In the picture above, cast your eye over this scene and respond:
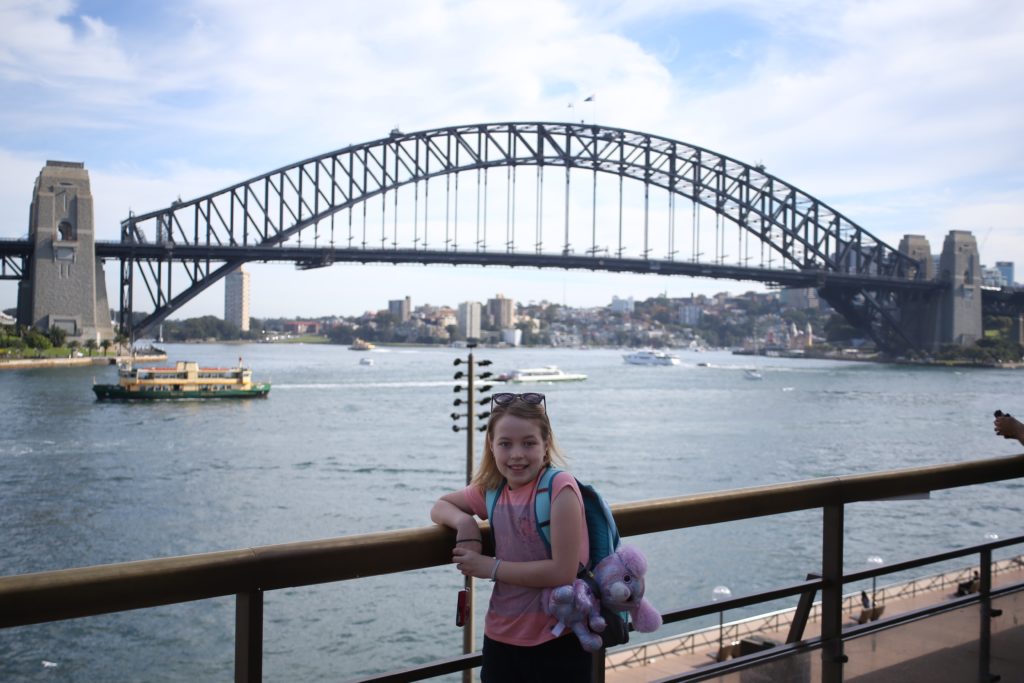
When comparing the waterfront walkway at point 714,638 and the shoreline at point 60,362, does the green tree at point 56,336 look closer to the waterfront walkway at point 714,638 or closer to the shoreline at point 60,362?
the shoreline at point 60,362

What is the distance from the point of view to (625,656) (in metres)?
→ 11.3

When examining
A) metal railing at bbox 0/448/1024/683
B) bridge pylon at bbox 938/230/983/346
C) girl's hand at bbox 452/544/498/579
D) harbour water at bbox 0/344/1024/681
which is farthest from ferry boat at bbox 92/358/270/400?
bridge pylon at bbox 938/230/983/346

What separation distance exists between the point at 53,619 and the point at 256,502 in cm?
2104

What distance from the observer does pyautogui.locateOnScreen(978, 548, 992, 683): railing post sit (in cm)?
287

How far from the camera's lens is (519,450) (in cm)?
178

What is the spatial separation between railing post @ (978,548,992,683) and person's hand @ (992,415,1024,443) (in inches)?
14.6

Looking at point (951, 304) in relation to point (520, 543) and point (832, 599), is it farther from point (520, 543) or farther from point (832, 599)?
point (520, 543)

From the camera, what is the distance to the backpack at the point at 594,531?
173 cm

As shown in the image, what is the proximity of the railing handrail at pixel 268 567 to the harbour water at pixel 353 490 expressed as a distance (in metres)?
2.52

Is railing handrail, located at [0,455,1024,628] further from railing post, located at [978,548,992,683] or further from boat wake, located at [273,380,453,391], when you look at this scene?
boat wake, located at [273,380,453,391]

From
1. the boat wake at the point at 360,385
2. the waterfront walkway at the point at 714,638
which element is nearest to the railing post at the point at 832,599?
the waterfront walkway at the point at 714,638

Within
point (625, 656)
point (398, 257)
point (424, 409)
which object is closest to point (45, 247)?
point (398, 257)

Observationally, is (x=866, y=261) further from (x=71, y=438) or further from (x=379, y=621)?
(x=379, y=621)

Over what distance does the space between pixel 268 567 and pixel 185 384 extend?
50565 millimetres
